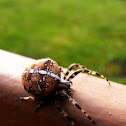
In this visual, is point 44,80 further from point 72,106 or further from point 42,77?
point 72,106

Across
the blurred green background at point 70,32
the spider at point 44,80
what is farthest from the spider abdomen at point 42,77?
the blurred green background at point 70,32

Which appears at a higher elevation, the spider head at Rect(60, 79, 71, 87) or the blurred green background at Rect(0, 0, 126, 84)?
the blurred green background at Rect(0, 0, 126, 84)

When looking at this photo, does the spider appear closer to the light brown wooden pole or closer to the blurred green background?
the light brown wooden pole

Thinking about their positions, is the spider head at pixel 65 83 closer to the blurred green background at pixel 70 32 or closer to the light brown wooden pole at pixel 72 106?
the light brown wooden pole at pixel 72 106

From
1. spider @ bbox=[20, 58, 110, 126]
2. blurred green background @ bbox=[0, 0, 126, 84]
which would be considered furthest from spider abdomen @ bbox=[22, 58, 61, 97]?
blurred green background @ bbox=[0, 0, 126, 84]

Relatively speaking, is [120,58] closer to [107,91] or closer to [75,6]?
[75,6]

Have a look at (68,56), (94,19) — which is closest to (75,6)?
(94,19)
